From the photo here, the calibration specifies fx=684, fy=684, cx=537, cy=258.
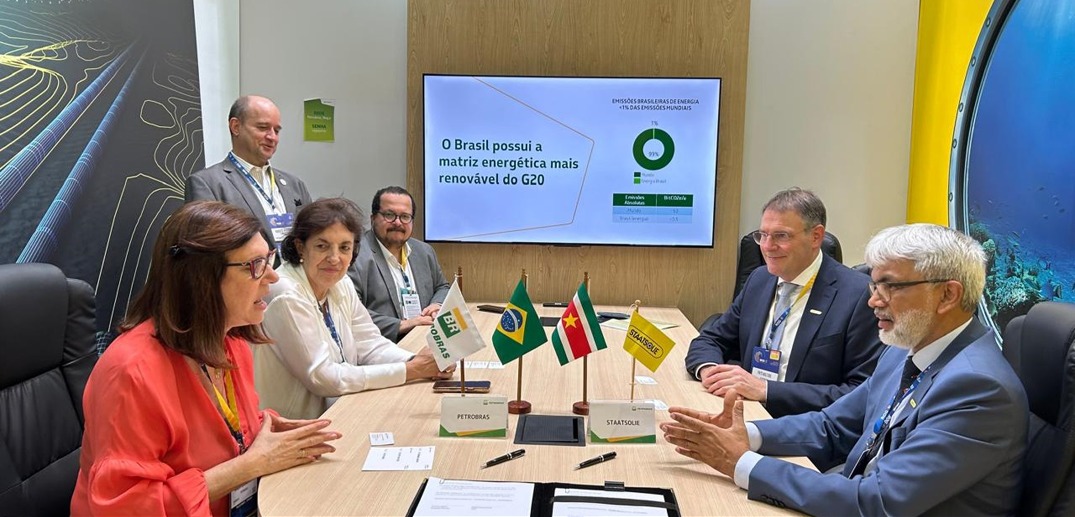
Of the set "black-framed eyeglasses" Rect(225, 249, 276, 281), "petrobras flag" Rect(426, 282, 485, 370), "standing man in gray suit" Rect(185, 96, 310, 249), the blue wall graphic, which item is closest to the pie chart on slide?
"standing man in gray suit" Rect(185, 96, 310, 249)

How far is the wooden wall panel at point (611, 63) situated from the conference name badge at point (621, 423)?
2.47 metres

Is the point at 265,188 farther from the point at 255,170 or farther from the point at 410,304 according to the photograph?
the point at 410,304

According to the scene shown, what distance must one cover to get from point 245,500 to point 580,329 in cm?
98

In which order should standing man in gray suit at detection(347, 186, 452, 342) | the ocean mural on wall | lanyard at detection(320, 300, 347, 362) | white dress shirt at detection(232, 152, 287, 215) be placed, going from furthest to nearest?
standing man in gray suit at detection(347, 186, 452, 342)
white dress shirt at detection(232, 152, 287, 215)
the ocean mural on wall
lanyard at detection(320, 300, 347, 362)

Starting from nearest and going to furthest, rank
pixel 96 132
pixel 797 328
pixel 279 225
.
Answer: pixel 797 328, pixel 96 132, pixel 279 225

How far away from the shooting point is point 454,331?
2033 millimetres

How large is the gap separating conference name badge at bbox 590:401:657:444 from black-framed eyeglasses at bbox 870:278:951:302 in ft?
2.12

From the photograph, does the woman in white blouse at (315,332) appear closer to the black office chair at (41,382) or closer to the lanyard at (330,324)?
the lanyard at (330,324)

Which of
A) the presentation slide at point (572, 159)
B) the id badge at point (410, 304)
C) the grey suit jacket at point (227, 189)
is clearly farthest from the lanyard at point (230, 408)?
the presentation slide at point (572, 159)

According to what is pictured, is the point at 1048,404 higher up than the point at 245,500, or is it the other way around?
the point at 1048,404

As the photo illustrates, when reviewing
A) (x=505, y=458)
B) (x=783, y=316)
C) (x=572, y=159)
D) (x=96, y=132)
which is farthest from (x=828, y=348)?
(x=96, y=132)

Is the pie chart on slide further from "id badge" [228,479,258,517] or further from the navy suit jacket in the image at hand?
"id badge" [228,479,258,517]

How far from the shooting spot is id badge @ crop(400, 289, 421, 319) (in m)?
3.71

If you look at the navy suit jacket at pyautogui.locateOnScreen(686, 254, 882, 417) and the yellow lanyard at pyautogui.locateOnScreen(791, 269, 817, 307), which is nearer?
the navy suit jacket at pyautogui.locateOnScreen(686, 254, 882, 417)
